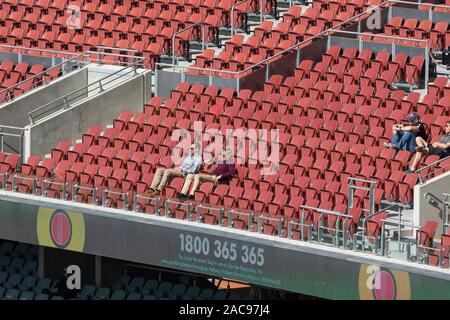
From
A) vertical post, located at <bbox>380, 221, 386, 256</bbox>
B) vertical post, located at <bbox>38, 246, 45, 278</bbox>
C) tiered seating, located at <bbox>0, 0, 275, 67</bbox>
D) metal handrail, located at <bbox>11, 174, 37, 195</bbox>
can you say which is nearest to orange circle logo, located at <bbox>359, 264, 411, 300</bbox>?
vertical post, located at <bbox>380, 221, 386, 256</bbox>

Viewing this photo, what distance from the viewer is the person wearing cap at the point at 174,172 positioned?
32906 mm

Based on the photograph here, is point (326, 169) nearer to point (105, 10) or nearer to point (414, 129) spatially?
point (414, 129)

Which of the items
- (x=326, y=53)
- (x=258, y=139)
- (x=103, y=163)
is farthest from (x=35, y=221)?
(x=326, y=53)

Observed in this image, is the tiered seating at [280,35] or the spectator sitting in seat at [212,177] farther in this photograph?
the tiered seating at [280,35]

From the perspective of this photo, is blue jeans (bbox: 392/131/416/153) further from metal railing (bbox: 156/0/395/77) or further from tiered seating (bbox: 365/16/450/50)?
metal railing (bbox: 156/0/395/77)

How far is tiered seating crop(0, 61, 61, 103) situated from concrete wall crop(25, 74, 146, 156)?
1.22 metres

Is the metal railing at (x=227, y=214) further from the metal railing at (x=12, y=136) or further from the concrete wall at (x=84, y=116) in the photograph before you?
the concrete wall at (x=84, y=116)

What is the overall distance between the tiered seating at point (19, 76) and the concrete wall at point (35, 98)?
1.03 ft

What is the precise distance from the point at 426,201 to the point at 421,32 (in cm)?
585

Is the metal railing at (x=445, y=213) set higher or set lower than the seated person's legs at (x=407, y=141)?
lower

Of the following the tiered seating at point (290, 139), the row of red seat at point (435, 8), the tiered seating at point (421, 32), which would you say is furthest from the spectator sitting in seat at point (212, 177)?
the row of red seat at point (435, 8)

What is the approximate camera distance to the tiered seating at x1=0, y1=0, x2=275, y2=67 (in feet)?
125

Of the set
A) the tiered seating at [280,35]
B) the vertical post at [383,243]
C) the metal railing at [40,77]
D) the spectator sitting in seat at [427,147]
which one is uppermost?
the tiered seating at [280,35]

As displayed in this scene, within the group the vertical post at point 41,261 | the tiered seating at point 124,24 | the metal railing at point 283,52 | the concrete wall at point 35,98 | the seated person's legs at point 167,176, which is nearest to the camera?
the seated person's legs at point 167,176
